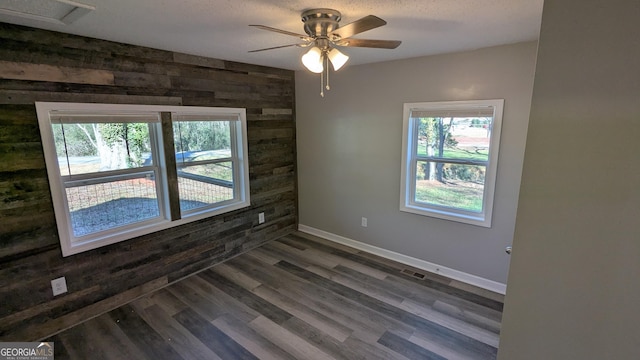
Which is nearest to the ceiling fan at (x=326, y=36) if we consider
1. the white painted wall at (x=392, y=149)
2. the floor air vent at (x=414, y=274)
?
the white painted wall at (x=392, y=149)

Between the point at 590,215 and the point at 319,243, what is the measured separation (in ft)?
11.4

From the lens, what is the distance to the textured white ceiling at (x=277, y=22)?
5.58ft

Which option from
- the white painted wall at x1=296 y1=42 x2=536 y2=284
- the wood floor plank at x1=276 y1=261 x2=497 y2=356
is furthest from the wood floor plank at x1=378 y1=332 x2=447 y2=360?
the white painted wall at x1=296 y1=42 x2=536 y2=284

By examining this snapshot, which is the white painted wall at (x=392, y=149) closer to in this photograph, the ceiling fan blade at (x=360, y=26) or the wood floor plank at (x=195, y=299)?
the ceiling fan blade at (x=360, y=26)

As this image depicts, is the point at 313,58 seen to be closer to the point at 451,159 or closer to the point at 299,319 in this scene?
the point at 451,159

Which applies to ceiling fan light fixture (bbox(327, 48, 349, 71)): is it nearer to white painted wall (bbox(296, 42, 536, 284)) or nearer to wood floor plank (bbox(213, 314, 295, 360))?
white painted wall (bbox(296, 42, 536, 284))

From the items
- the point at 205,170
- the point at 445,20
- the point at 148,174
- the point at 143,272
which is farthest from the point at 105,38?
the point at 445,20

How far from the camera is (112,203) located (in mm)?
2725

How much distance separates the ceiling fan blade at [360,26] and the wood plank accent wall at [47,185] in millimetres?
1828

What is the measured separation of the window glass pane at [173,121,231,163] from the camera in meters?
3.07

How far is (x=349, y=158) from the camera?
3811mm

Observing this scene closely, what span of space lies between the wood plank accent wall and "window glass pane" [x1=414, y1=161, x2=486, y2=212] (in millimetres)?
2047

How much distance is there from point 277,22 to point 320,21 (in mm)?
352

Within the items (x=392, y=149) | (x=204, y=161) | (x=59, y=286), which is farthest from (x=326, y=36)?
(x=59, y=286)
